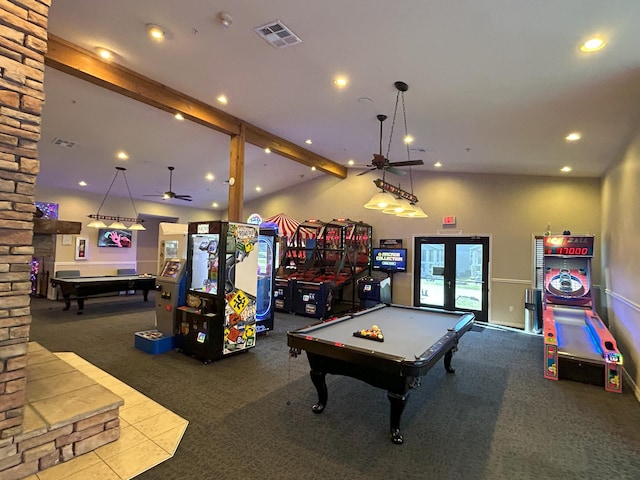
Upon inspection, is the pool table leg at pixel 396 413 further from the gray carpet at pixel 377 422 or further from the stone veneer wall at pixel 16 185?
the stone veneer wall at pixel 16 185

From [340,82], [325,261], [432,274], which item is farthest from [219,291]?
[432,274]

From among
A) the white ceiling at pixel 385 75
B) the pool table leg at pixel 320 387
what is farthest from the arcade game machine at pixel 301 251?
the pool table leg at pixel 320 387

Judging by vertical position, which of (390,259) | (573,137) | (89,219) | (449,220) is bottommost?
(390,259)

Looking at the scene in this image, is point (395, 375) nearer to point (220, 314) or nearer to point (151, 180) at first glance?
point (220, 314)

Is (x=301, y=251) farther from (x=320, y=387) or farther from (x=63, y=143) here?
(x=320, y=387)

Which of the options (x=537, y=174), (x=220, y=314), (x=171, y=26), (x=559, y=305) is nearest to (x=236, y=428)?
(x=220, y=314)

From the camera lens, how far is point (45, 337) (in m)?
5.79

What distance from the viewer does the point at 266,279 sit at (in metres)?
6.62

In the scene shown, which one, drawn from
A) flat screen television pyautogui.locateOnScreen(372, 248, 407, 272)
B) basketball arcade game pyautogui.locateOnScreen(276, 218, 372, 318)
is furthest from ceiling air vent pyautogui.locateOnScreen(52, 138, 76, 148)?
flat screen television pyautogui.locateOnScreen(372, 248, 407, 272)

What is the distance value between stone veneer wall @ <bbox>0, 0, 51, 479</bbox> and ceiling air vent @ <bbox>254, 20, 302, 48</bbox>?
6.15 feet

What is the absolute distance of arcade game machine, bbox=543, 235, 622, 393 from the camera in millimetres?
4215

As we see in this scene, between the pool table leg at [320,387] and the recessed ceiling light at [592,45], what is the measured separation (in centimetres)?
374

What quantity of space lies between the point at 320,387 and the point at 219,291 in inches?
86.4

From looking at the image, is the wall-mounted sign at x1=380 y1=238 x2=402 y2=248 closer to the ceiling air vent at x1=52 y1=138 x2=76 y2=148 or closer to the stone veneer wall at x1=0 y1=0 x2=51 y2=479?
the ceiling air vent at x1=52 y1=138 x2=76 y2=148
